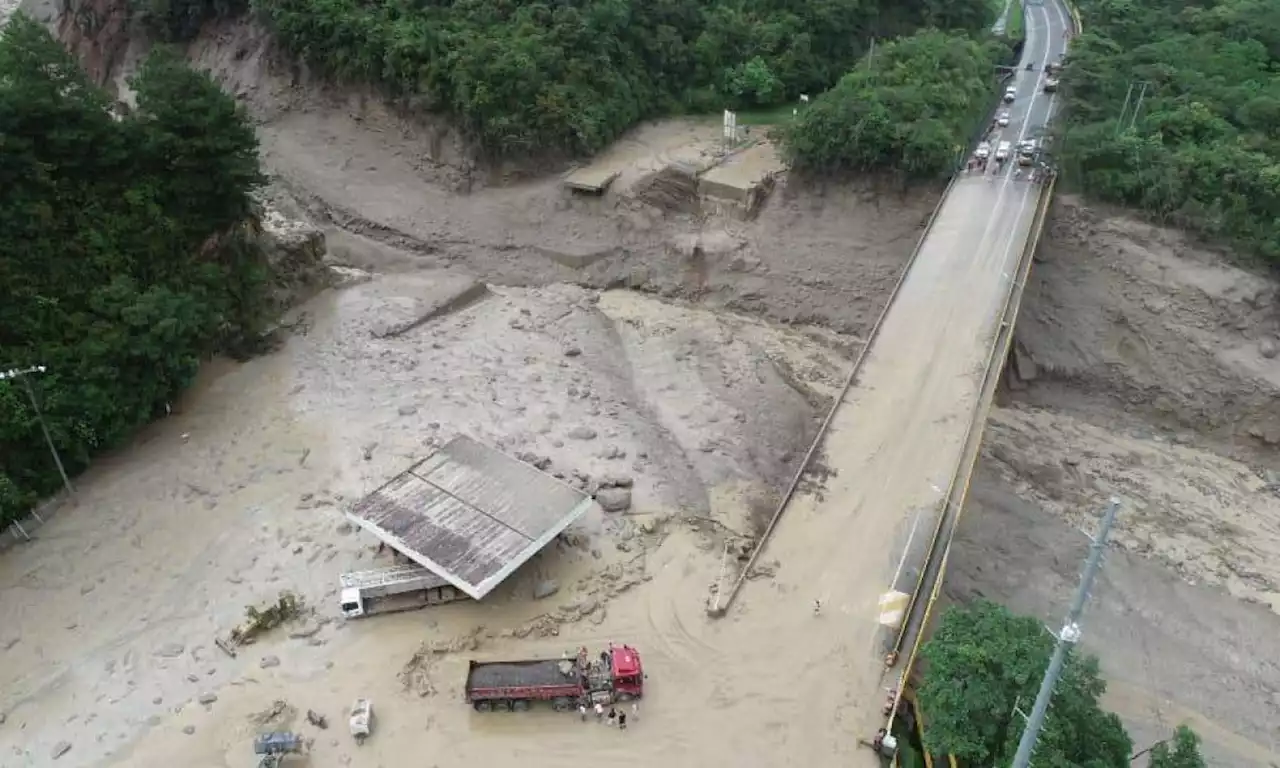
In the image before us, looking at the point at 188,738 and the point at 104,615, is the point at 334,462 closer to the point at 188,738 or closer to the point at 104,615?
the point at 104,615

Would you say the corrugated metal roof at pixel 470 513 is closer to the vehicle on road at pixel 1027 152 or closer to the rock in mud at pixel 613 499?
the rock in mud at pixel 613 499

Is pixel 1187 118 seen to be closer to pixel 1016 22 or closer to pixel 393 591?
pixel 1016 22

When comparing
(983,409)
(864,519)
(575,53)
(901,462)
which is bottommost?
(864,519)

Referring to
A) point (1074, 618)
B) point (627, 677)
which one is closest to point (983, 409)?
point (627, 677)

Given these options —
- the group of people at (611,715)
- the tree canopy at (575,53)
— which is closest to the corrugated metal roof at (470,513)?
the group of people at (611,715)

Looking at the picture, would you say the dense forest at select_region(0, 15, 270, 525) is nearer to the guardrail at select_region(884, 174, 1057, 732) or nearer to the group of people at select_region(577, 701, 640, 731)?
the group of people at select_region(577, 701, 640, 731)

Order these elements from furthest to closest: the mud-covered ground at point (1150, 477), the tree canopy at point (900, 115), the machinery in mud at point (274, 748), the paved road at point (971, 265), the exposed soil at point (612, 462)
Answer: the tree canopy at point (900, 115)
the mud-covered ground at point (1150, 477)
the paved road at point (971, 265)
the exposed soil at point (612, 462)
the machinery in mud at point (274, 748)

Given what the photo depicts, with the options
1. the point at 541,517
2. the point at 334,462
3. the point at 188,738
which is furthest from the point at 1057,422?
the point at 188,738
